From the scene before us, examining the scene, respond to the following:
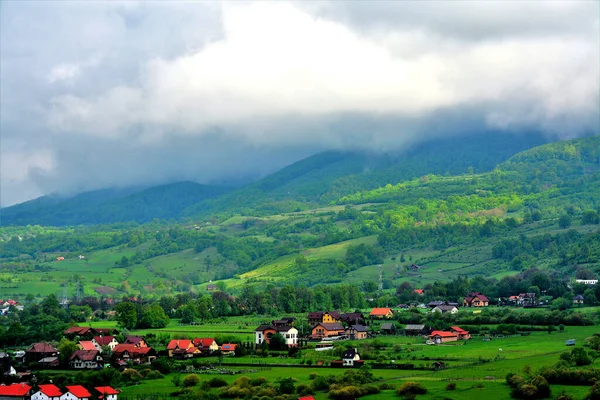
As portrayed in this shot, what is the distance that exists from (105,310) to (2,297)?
149 ft

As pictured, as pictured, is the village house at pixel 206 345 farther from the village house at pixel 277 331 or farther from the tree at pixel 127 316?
the tree at pixel 127 316

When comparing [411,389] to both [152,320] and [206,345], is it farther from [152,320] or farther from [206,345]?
[152,320]

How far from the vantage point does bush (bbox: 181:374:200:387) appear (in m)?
75.8

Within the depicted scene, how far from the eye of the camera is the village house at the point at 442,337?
9975 cm

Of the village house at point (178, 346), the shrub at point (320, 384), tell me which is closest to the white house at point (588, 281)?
the village house at point (178, 346)

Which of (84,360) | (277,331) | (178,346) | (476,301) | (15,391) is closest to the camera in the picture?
(15,391)

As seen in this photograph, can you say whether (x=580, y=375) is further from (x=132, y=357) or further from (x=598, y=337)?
(x=132, y=357)

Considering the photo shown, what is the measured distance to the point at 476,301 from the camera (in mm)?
135500

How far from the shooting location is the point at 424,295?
14575cm

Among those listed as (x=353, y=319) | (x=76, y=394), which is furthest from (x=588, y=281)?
(x=76, y=394)

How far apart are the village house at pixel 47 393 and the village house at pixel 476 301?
76407mm

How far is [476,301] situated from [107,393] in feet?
246

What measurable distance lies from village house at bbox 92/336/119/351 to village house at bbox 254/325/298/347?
1511 centimetres

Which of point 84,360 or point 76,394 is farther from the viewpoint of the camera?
point 84,360
